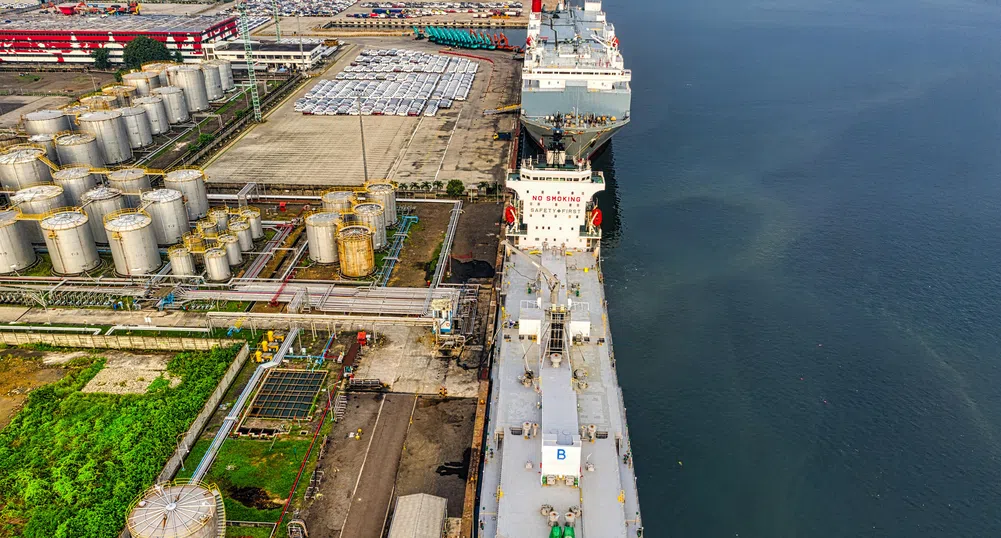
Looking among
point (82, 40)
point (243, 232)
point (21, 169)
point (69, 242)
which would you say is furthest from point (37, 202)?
point (82, 40)

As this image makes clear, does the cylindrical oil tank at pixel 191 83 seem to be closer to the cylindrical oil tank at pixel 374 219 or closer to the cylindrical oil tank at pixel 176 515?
the cylindrical oil tank at pixel 374 219

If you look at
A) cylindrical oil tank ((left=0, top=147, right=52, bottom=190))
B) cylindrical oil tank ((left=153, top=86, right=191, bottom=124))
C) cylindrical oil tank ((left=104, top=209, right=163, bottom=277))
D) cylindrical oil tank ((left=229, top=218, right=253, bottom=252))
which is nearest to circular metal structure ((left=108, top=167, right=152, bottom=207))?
cylindrical oil tank ((left=0, top=147, right=52, bottom=190))

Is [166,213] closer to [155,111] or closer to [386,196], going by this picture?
[386,196]

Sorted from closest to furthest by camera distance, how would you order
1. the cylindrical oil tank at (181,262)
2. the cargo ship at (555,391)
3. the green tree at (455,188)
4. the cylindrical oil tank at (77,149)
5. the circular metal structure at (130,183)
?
the cargo ship at (555,391), the cylindrical oil tank at (181,262), the circular metal structure at (130,183), the green tree at (455,188), the cylindrical oil tank at (77,149)

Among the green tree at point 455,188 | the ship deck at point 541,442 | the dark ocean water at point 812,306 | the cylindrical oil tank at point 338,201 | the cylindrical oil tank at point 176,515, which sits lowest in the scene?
the dark ocean water at point 812,306

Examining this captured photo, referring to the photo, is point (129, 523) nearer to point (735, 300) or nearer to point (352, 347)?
A: point (352, 347)

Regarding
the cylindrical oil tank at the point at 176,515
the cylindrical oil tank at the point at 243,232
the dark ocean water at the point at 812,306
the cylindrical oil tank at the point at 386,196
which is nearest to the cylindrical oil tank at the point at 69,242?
the cylindrical oil tank at the point at 243,232
